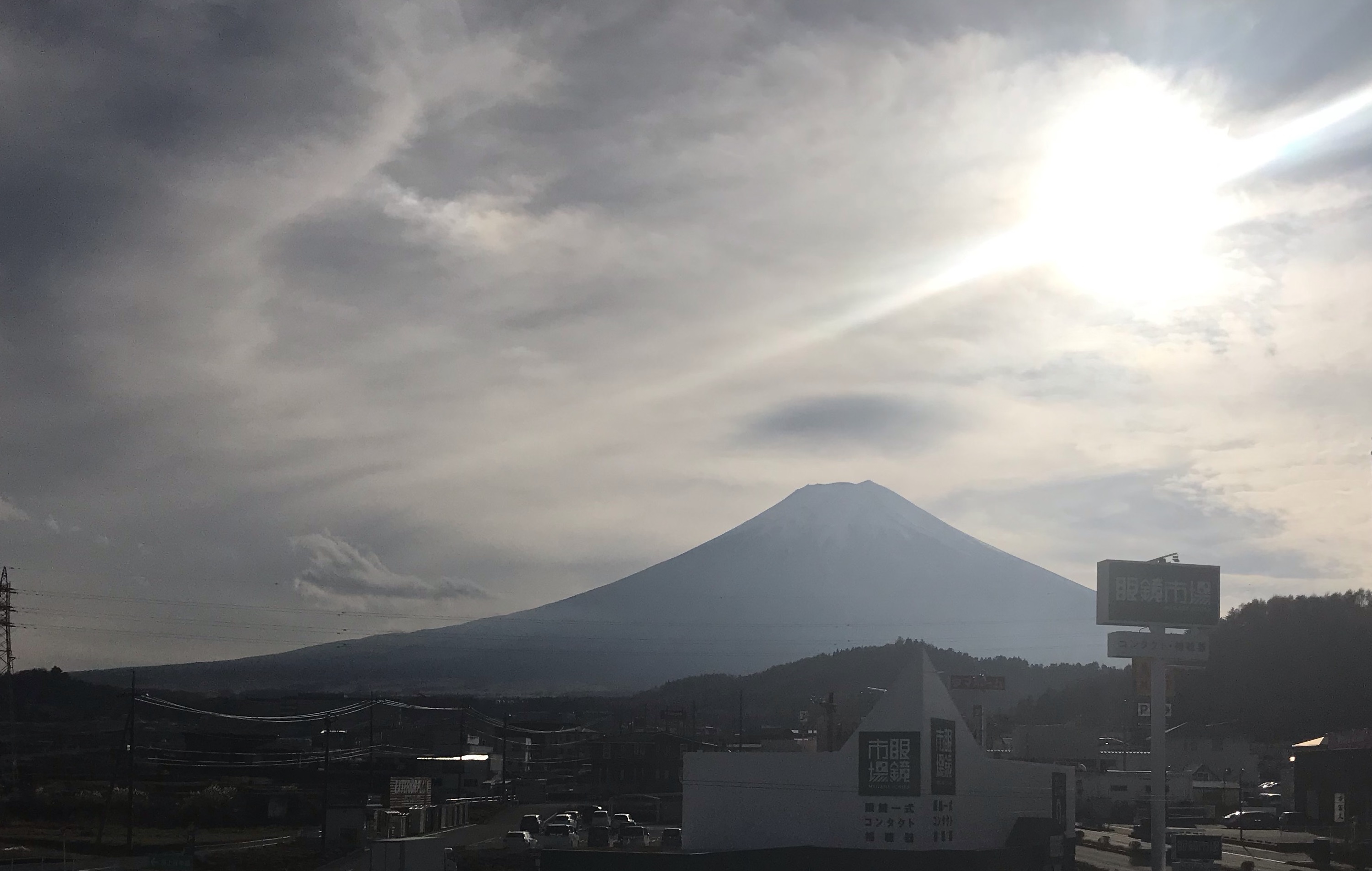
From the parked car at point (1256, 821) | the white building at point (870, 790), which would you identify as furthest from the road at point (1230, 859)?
the parked car at point (1256, 821)

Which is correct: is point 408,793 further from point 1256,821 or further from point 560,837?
point 1256,821

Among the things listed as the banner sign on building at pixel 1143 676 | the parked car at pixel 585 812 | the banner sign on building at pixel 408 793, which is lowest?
the parked car at pixel 585 812

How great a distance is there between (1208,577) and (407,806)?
49.7 meters

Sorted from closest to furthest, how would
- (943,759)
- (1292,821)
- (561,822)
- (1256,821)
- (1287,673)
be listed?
(943,759) < (561,822) < (1292,821) < (1256,821) < (1287,673)

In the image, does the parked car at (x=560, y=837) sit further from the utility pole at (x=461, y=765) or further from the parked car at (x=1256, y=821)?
the parked car at (x=1256, y=821)

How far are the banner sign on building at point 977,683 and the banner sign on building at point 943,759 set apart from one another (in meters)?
19.0

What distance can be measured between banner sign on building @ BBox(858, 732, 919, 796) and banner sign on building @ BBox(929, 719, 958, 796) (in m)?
0.59

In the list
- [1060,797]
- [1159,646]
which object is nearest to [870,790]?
[1060,797]

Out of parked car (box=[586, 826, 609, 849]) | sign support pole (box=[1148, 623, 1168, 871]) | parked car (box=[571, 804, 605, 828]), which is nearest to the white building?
sign support pole (box=[1148, 623, 1168, 871])

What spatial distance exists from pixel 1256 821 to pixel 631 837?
3916 cm

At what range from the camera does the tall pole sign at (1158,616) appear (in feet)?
157

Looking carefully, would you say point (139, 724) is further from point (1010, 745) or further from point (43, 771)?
point (1010, 745)

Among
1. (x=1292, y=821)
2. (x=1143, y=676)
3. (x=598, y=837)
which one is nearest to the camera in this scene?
(x=1143, y=676)

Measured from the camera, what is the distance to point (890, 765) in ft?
150
